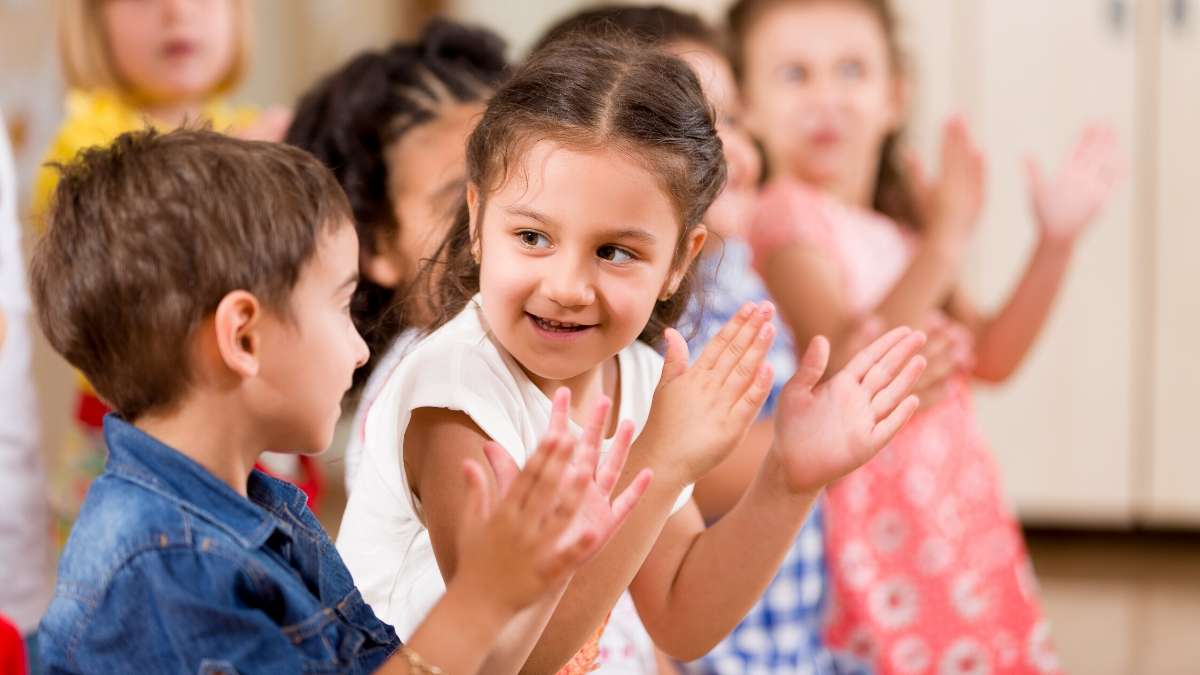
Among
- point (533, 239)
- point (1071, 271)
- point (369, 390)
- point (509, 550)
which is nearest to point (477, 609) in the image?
point (509, 550)

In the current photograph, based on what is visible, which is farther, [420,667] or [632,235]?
[632,235]

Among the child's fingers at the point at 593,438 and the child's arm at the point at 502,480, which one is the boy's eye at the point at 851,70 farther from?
the child's fingers at the point at 593,438

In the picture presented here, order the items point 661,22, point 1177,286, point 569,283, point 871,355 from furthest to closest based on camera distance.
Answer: point 1177,286
point 661,22
point 871,355
point 569,283

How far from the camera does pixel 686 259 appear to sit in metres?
1.02

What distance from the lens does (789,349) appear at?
67.5 inches

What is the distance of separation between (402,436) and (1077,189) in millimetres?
1361

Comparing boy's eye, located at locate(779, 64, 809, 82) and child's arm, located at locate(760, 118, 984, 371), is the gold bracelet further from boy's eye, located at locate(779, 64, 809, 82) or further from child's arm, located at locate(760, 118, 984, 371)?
boy's eye, located at locate(779, 64, 809, 82)

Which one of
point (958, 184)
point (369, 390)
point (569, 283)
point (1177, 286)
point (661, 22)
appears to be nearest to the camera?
point (569, 283)

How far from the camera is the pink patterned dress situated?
186cm

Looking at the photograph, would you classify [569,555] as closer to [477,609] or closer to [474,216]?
[477,609]

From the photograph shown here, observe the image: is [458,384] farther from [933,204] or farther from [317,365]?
[933,204]

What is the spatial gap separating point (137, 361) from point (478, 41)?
2.71ft

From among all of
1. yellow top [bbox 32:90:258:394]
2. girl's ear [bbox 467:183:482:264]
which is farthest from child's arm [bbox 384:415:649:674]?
yellow top [bbox 32:90:258:394]

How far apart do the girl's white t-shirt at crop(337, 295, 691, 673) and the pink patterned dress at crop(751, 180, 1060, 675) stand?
94 centimetres
